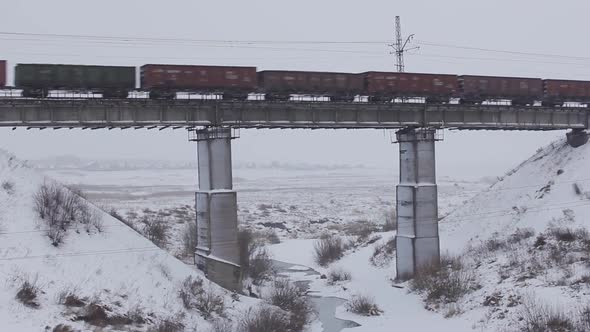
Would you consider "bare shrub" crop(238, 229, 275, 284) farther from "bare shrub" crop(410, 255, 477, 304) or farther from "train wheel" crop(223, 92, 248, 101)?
"train wheel" crop(223, 92, 248, 101)

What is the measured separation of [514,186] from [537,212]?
24.6 feet

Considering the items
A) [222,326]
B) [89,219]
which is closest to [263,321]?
[222,326]

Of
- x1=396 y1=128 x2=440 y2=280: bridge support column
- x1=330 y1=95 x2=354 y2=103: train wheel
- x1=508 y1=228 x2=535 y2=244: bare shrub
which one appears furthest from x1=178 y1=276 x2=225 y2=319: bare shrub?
x1=508 y1=228 x2=535 y2=244: bare shrub

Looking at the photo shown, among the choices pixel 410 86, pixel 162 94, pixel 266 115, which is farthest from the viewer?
pixel 410 86

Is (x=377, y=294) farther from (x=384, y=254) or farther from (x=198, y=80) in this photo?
(x=198, y=80)

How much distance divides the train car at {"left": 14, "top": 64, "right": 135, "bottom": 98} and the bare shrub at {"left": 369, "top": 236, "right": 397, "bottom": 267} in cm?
2361

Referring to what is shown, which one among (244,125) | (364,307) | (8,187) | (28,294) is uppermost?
(244,125)

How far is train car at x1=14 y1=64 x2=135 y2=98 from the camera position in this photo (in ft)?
96.4

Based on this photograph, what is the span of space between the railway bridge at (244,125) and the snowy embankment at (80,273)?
9.64 ft

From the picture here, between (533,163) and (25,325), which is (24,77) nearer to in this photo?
(25,325)

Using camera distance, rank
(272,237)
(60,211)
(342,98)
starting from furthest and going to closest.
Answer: (272,237), (342,98), (60,211)

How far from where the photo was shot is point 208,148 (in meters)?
31.6

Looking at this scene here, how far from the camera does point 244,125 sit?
32812mm

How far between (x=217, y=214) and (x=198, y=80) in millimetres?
7632
